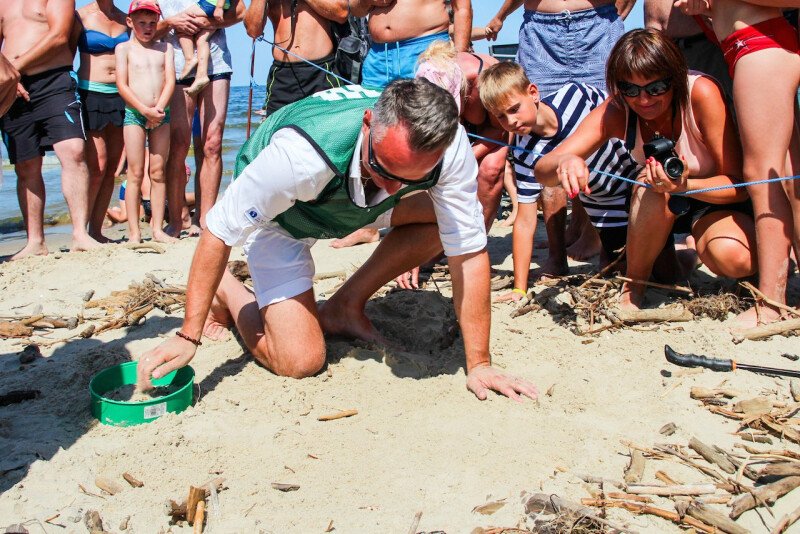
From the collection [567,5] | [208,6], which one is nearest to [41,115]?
[208,6]

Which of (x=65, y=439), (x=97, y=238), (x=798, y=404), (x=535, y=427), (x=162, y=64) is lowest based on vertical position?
(x=97, y=238)

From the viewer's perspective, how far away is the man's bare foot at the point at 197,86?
20.3 ft

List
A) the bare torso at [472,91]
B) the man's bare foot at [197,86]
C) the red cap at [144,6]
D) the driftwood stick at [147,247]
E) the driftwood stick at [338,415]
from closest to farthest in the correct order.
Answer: the driftwood stick at [338,415], the bare torso at [472,91], the driftwood stick at [147,247], the red cap at [144,6], the man's bare foot at [197,86]

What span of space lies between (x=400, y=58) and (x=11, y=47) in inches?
118

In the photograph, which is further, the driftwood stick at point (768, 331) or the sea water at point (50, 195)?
the sea water at point (50, 195)

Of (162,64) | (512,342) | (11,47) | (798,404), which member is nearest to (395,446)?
(512,342)

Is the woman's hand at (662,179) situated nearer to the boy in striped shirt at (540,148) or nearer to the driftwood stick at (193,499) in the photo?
the boy in striped shirt at (540,148)

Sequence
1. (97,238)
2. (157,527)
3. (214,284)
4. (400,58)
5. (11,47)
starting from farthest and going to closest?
(97,238), (11,47), (400,58), (214,284), (157,527)

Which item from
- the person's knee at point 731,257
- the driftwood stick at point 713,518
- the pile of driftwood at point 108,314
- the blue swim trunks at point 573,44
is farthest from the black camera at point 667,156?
the pile of driftwood at point 108,314

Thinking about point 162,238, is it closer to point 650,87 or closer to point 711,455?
point 650,87

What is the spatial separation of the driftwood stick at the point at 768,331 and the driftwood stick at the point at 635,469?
1.13 meters

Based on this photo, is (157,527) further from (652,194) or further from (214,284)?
(652,194)

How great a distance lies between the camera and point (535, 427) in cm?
294

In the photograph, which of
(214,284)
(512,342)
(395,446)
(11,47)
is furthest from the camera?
(11,47)
